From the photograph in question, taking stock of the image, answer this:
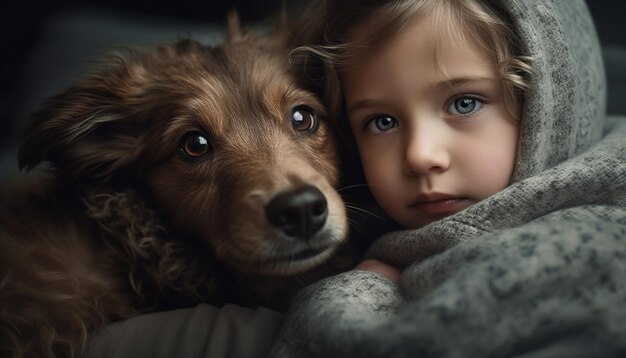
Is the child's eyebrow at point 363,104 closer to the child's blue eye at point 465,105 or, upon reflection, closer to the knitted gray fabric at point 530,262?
the child's blue eye at point 465,105

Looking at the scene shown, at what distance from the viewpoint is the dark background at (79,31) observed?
2635 mm

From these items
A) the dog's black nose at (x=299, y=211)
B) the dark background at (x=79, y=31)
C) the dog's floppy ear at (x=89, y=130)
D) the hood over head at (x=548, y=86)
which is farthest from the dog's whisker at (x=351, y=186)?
Answer: the dark background at (x=79, y=31)

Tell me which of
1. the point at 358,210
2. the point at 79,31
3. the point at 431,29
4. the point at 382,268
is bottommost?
the point at 382,268

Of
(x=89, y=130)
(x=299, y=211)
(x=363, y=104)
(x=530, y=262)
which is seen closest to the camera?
(x=530, y=262)

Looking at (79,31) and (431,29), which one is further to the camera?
(79,31)

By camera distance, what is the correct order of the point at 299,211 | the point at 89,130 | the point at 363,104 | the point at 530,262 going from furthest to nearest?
the point at 89,130 < the point at 363,104 < the point at 299,211 < the point at 530,262

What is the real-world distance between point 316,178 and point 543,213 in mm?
561

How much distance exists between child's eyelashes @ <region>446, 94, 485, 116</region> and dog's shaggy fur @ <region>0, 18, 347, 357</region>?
0.39 meters

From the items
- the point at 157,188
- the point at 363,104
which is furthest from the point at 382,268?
the point at 157,188

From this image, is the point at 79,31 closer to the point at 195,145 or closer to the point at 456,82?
the point at 195,145

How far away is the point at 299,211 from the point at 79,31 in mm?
2394

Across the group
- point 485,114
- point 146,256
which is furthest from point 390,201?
point 146,256

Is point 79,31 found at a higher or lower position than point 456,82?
higher

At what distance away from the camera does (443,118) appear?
1.46m
